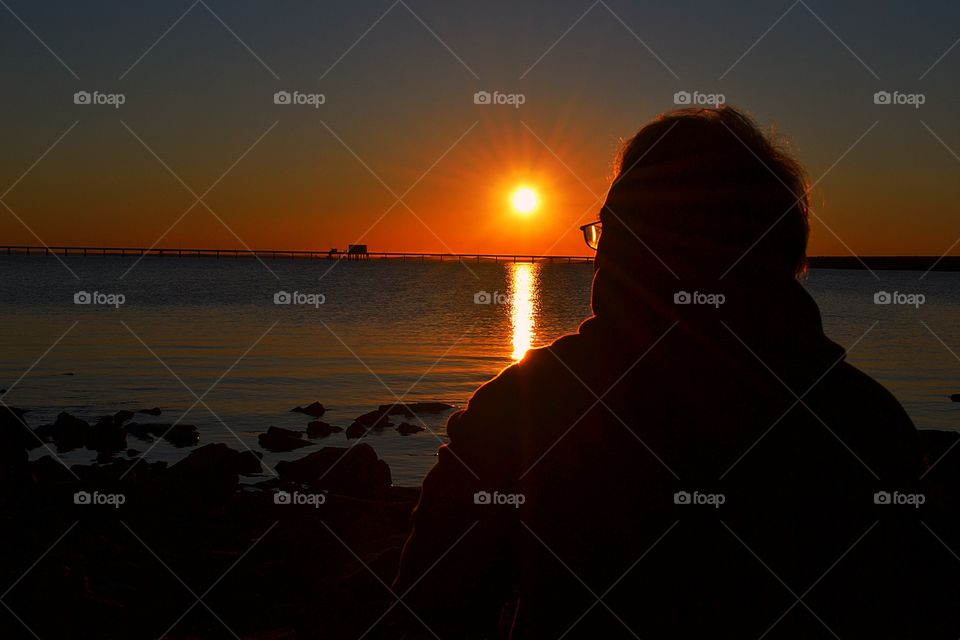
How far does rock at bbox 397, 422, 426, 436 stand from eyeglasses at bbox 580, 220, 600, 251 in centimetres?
1223

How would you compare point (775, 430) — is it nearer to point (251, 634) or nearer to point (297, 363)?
point (251, 634)

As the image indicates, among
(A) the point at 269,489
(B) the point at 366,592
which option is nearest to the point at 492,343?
(A) the point at 269,489

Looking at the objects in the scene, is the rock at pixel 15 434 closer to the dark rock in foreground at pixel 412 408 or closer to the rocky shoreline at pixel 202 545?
the rocky shoreline at pixel 202 545

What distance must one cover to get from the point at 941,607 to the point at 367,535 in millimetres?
6704

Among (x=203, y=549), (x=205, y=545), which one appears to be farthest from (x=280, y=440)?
(x=203, y=549)

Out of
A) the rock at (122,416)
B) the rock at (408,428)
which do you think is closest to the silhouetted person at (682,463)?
the rock at (408,428)

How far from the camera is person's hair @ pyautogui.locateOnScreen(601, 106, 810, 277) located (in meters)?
1.91

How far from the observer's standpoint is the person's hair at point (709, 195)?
191 centimetres

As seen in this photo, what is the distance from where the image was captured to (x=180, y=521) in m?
8.52

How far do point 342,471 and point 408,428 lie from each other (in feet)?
14.2

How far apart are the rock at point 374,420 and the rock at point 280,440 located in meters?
1.57

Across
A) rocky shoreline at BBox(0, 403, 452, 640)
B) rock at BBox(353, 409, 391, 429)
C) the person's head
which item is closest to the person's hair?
the person's head

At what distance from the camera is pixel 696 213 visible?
6.31 ft

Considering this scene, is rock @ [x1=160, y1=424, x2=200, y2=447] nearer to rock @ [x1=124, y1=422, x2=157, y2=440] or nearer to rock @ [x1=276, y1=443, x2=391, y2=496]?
rock @ [x1=124, y1=422, x2=157, y2=440]
